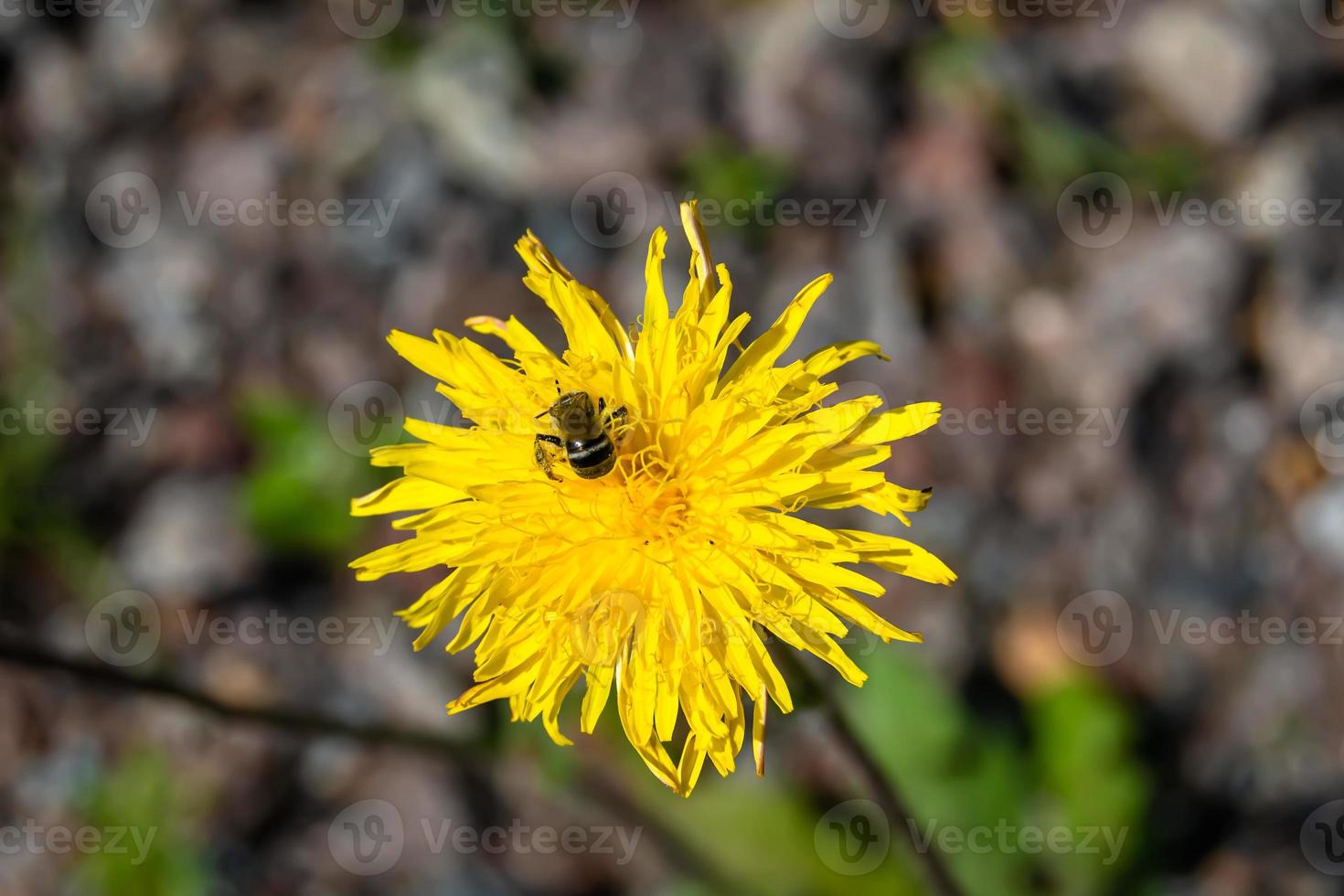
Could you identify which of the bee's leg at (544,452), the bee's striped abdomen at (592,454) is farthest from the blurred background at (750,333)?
the bee's striped abdomen at (592,454)

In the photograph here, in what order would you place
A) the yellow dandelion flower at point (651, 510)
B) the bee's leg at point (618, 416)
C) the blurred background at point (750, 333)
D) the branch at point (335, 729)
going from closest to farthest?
the yellow dandelion flower at point (651, 510) < the bee's leg at point (618, 416) < the branch at point (335, 729) < the blurred background at point (750, 333)

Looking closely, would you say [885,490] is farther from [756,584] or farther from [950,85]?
[950,85]

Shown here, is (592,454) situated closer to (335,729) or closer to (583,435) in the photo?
(583,435)

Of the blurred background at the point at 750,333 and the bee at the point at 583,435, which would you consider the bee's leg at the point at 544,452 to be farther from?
the blurred background at the point at 750,333

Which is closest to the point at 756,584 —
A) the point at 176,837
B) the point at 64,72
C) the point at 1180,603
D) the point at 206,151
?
the point at 1180,603

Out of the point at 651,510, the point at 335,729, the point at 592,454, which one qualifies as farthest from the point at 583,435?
the point at 335,729

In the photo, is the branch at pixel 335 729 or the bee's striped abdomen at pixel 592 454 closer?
the bee's striped abdomen at pixel 592 454

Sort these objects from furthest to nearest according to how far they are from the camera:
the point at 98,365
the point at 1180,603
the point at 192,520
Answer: the point at 98,365
the point at 192,520
the point at 1180,603

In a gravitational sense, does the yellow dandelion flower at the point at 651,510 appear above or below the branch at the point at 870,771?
above
